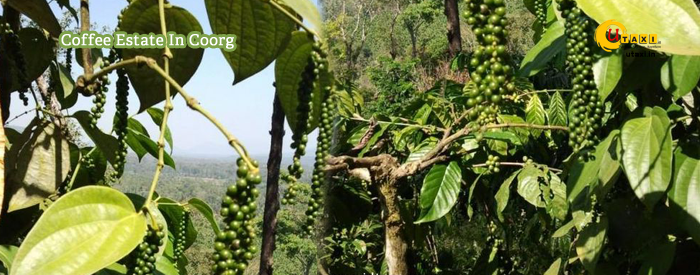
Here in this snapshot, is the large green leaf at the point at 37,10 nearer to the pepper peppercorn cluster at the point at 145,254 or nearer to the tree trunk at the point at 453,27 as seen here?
the pepper peppercorn cluster at the point at 145,254

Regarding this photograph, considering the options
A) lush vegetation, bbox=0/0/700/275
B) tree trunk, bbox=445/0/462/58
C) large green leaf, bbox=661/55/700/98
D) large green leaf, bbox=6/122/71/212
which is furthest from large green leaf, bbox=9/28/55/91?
tree trunk, bbox=445/0/462/58

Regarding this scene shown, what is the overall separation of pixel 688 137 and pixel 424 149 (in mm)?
440

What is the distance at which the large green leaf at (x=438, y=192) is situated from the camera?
976 millimetres

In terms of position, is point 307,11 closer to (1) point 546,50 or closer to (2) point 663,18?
(2) point 663,18

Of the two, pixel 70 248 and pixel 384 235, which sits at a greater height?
pixel 70 248

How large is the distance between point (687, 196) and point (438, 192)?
422 mm

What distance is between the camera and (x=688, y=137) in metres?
0.69

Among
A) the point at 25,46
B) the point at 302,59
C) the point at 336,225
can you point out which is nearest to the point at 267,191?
the point at 302,59

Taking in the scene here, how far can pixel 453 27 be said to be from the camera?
3.91ft

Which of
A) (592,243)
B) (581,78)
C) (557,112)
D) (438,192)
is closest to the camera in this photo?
(581,78)

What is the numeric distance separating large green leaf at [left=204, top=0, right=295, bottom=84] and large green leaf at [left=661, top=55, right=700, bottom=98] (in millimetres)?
370

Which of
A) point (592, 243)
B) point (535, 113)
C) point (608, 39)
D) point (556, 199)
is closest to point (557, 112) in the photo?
point (535, 113)

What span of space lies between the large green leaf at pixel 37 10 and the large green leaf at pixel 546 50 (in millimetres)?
387

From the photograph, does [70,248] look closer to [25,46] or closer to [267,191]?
[267,191]
